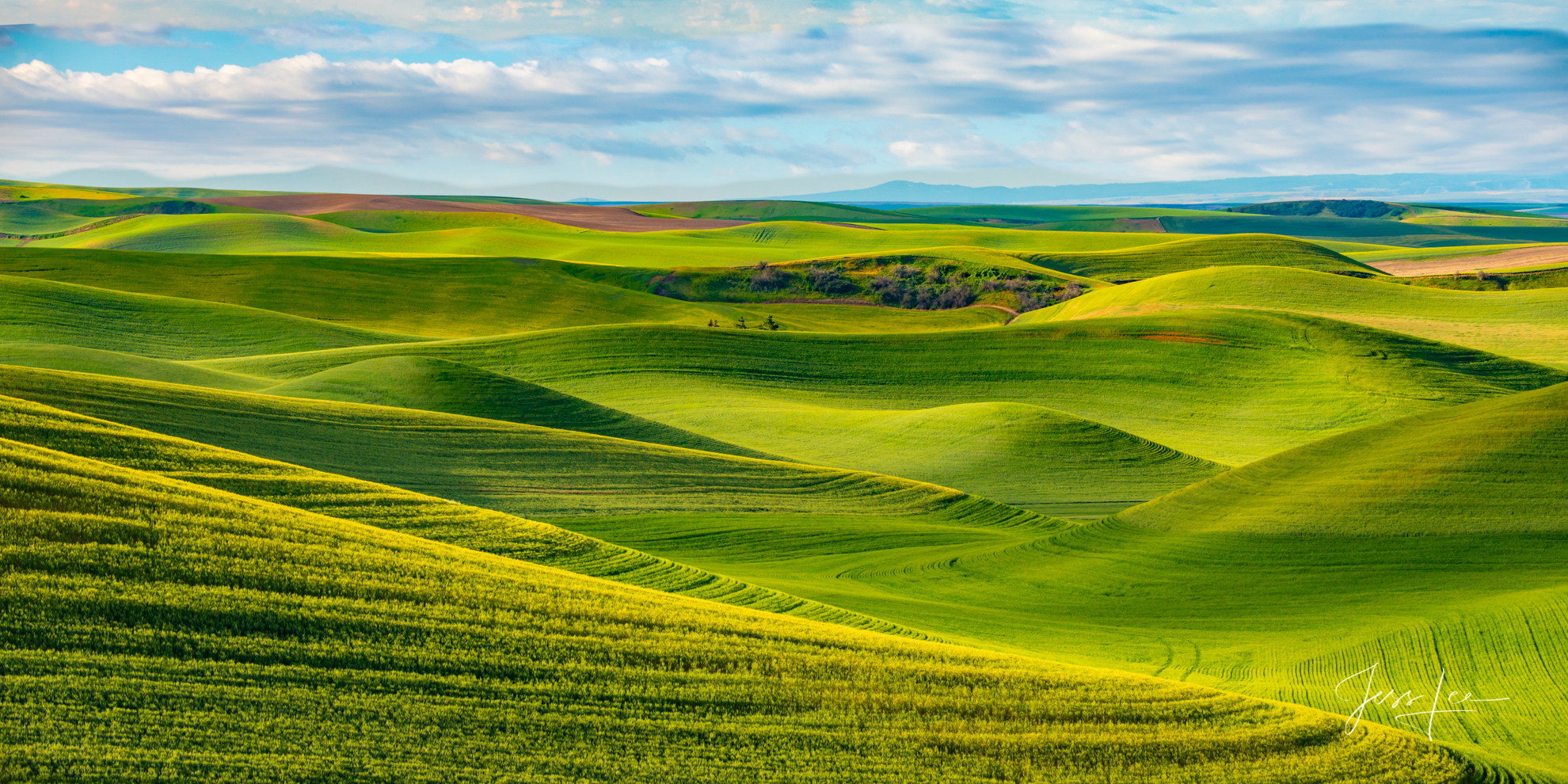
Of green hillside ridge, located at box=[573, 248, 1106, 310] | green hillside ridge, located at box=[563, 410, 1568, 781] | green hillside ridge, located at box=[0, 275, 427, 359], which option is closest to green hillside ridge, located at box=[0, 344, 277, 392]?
green hillside ridge, located at box=[0, 275, 427, 359]

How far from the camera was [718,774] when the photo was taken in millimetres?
6879

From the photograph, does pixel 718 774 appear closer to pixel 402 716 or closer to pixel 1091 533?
pixel 402 716

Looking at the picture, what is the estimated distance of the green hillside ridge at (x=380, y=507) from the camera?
33.1ft

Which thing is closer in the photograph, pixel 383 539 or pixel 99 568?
pixel 99 568

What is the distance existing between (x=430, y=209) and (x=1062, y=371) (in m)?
117

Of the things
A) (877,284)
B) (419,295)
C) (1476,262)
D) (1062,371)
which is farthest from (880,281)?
(1476,262)

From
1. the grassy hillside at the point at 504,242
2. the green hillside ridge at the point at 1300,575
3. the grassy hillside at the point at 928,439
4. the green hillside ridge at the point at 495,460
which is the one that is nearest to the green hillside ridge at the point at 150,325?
the grassy hillside at the point at 928,439

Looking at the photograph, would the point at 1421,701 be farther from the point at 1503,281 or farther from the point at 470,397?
the point at 1503,281

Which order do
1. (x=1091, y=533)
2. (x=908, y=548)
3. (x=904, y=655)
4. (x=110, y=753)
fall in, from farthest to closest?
(x=908, y=548) → (x=1091, y=533) → (x=904, y=655) → (x=110, y=753)

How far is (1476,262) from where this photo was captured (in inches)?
4446

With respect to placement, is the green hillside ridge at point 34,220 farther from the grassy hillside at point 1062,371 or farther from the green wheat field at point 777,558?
the grassy hillside at point 1062,371

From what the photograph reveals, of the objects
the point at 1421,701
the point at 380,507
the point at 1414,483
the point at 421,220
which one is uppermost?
the point at 421,220

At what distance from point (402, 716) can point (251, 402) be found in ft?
66.0

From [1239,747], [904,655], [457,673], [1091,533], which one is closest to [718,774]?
[457,673]
